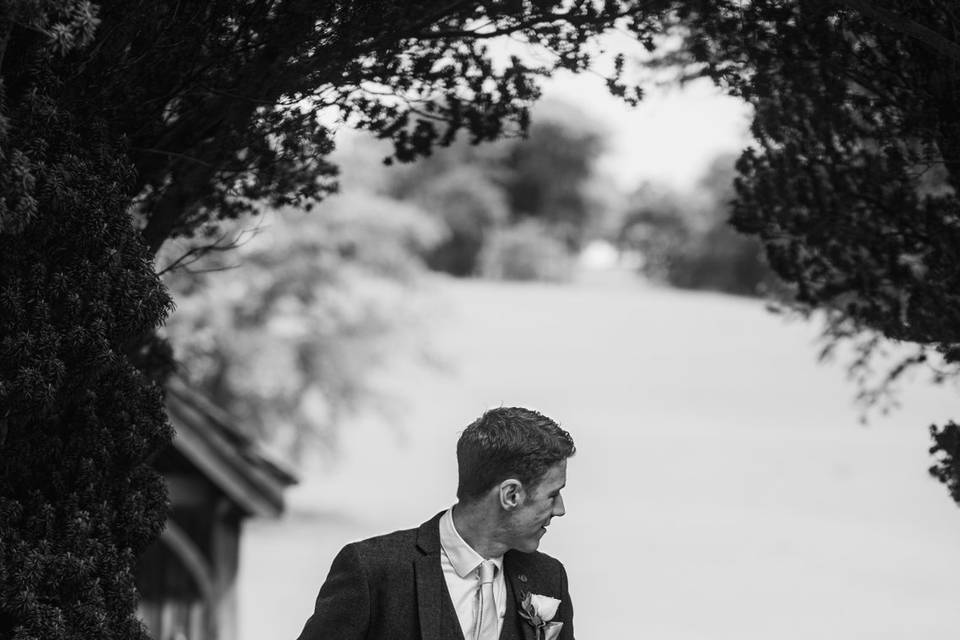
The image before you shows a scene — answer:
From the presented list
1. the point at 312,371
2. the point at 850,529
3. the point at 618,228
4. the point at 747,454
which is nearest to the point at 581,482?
the point at 747,454

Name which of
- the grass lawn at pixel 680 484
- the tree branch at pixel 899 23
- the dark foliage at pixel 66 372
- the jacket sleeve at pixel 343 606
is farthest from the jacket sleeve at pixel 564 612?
the grass lawn at pixel 680 484

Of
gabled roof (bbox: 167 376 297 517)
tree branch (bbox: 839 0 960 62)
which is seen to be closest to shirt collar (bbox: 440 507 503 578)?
tree branch (bbox: 839 0 960 62)

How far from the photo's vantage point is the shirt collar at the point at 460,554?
3564mm

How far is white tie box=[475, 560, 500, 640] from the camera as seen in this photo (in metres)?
3.53

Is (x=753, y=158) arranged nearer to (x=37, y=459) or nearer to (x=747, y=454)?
(x=37, y=459)

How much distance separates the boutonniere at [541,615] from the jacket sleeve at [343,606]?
41cm

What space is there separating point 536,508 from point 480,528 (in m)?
0.16

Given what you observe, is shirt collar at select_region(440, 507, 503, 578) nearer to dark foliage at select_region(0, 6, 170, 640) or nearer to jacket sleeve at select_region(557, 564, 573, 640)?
jacket sleeve at select_region(557, 564, 573, 640)

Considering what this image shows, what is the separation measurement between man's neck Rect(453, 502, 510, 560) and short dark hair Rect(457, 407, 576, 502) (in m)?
0.04

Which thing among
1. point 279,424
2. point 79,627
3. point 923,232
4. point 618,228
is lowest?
point 79,627

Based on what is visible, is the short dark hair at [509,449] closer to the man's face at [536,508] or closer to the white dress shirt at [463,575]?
the man's face at [536,508]

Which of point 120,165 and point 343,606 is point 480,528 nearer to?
point 343,606

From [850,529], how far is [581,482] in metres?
11.8

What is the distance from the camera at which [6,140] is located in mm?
3598
